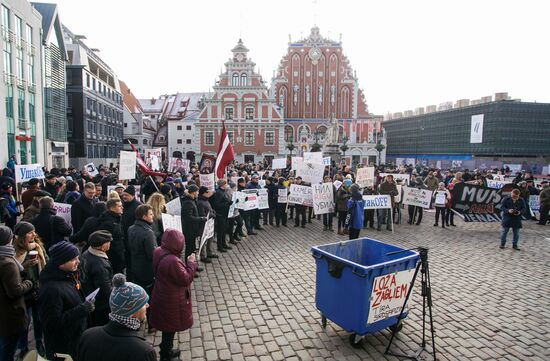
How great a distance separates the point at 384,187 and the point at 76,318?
11.9m

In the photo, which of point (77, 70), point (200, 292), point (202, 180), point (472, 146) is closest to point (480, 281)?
point (200, 292)

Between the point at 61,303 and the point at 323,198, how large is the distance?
10.1 meters

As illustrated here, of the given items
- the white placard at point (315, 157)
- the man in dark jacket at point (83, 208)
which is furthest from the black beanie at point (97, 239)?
the white placard at point (315, 157)

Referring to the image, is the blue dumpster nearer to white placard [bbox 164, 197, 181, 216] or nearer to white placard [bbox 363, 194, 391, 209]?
white placard [bbox 164, 197, 181, 216]

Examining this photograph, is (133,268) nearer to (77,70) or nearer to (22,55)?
(22,55)

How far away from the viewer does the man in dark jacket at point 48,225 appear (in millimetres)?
5707

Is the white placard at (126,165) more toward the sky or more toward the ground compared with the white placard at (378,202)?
more toward the sky

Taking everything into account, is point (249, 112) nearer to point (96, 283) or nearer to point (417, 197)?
point (417, 197)

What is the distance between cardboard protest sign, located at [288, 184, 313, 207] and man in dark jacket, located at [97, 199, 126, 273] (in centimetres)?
812

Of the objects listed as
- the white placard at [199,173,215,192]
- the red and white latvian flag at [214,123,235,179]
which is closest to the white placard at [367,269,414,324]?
the red and white latvian flag at [214,123,235,179]

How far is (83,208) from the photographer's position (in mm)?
6859

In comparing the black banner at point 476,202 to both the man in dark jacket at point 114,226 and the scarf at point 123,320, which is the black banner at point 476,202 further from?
the scarf at point 123,320

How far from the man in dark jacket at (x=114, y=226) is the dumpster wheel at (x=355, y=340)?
13.0ft

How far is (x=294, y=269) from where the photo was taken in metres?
8.49
